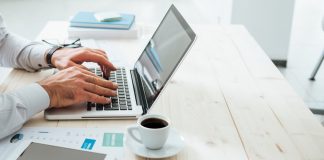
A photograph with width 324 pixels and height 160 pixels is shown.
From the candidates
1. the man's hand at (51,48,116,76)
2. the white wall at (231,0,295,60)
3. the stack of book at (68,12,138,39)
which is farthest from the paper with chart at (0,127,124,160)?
the white wall at (231,0,295,60)

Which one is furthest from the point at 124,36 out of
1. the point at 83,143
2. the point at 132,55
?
the point at 83,143

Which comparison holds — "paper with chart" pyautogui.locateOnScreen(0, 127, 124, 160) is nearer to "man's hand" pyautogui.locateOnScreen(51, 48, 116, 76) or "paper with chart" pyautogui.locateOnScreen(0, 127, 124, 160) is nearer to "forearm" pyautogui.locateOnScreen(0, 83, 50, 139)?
"forearm" pyautogui.locateOnScreen(0, 83, 50, 139)

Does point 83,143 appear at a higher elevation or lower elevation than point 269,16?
higher

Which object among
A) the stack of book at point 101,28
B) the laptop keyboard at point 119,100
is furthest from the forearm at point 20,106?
the stack of book at point 101,28

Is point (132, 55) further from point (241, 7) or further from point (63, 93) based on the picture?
point (241, 7)

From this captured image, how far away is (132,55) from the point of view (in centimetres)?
150

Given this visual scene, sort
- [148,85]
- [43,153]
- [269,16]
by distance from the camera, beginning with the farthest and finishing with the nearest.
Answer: [269,16] < [148,85] < [43,153]

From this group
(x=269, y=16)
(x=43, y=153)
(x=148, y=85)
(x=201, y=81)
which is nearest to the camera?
(x=43, y=153)

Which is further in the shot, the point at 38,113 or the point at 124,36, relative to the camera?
the point at 124,36

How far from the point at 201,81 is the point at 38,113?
1.64 ft

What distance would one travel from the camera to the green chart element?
3.00 feet

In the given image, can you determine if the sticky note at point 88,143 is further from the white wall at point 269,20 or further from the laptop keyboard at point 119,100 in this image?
the white wall at point 269,20

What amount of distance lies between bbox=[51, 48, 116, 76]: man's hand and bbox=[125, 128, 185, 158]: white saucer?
0.41 meters

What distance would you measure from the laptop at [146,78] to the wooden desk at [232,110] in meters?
0.03
